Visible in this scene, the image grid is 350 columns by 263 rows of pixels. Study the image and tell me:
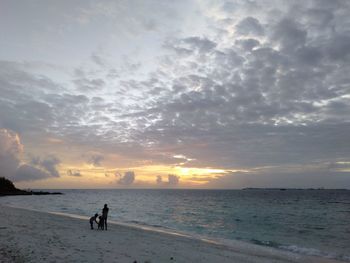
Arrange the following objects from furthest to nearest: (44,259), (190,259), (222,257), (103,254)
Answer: (222,257) < (190,259) < (103,254) < (44,259)

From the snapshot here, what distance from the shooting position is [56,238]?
1953 centimetres

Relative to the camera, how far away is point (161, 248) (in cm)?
1984

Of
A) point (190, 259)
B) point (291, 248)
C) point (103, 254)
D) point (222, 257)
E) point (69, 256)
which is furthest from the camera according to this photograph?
point (291, 248)

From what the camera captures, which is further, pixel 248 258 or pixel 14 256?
pixel 248 258

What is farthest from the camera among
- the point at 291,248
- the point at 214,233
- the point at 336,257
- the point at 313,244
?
the point at 214,233

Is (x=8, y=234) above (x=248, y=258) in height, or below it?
above

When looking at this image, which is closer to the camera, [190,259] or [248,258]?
[190,259]

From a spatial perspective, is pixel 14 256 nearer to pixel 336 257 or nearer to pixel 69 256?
pixel 69 256

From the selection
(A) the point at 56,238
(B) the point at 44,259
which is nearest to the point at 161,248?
(A) the point at 56,238

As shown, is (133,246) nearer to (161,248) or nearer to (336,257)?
(161,248)

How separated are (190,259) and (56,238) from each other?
863 cm

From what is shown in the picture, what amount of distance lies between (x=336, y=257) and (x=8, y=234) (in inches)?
908

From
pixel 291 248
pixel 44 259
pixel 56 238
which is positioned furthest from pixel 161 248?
pixel 291 248

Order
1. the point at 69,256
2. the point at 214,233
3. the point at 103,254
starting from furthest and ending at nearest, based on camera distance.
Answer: the point at 214,233, the point at 103,254, the point at 69,256
